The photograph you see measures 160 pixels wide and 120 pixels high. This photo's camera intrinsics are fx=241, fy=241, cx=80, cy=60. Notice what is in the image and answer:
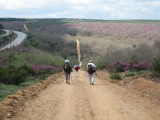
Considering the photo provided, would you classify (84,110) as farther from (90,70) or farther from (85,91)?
(90,70)

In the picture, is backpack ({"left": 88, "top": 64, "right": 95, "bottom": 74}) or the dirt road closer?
the dirt road

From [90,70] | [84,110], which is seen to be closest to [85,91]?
[90,70]

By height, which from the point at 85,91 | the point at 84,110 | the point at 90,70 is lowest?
the point at 85,91

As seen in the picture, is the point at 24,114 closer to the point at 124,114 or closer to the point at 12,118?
the point at 12,118

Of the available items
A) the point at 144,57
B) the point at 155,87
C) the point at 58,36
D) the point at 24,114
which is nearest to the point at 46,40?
the point at 58,36

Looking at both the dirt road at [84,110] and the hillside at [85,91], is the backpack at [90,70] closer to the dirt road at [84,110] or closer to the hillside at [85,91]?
the hillside at [85,91]

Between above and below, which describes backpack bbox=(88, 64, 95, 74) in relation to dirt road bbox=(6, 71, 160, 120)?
below

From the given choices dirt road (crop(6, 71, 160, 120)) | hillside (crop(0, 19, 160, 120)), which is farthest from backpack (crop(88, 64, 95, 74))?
dirt road (crop(6, 71, 160, 120))

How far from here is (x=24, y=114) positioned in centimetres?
876

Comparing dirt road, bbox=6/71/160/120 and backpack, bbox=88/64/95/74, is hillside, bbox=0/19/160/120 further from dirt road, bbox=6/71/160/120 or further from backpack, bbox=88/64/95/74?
backpack, bbox=88/64/95/74

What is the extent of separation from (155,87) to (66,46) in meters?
43.7

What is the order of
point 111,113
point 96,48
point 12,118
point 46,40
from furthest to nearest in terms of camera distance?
point 46,40
point 96,48
point 111,113
point 12,118

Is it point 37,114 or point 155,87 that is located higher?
point 37,114

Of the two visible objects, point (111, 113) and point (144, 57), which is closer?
point (111, 113)
